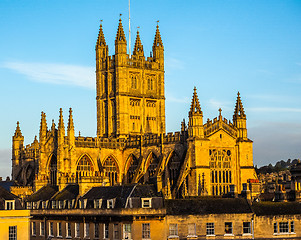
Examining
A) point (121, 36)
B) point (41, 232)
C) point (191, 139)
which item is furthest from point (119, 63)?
point (41, 232)

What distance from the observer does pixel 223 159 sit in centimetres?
11388

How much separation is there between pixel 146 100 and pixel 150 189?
2287 inches

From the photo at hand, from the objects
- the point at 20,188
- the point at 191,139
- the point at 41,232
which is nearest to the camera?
the point at 41,232

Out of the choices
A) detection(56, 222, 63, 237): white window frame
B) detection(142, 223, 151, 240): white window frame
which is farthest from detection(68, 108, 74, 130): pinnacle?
detection(142, 223, 151, 240): white window frame

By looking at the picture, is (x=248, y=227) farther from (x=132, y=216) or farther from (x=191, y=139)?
(x=191, y=139)

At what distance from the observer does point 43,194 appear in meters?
93.6

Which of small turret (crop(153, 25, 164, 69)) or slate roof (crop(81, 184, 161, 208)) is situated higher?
small turret (crop(153, 25, 164, 69))

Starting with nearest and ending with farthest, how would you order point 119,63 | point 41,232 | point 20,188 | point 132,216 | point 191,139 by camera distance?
point 132,216
point 41,232
point 191,139
point 20,188
point 119,63

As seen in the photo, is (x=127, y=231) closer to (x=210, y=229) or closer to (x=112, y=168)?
(x=210, y=229)

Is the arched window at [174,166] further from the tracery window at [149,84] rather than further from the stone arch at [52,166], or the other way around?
the tracery window at [149,84]

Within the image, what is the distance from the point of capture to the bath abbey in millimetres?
110688

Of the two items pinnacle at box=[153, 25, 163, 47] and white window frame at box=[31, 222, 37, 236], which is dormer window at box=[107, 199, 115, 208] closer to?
white window frame at box=[31, 222, 37, 236]

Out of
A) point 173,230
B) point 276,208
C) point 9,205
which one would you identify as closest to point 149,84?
point 9,205

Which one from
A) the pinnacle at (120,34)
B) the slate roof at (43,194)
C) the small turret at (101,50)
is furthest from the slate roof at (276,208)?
the small turret at (101,50)
